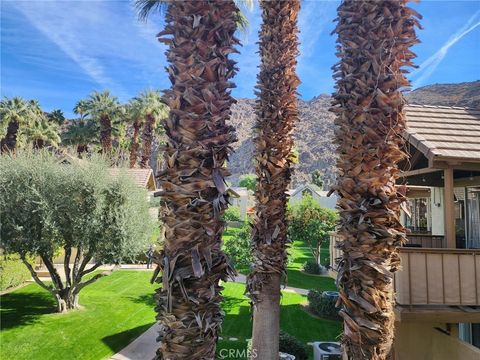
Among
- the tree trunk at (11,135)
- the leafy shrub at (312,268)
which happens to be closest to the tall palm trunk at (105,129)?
the tree trunk at (11,135)

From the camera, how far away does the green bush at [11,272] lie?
605 inches

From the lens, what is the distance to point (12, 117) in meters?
28.2

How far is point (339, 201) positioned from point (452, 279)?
3922mm

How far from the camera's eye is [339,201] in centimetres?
474

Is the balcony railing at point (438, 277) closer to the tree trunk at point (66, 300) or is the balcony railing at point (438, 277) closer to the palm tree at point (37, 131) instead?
the tree trunk at point (66, 300)

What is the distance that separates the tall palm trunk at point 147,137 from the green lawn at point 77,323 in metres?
19.3

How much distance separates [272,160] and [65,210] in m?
9.19

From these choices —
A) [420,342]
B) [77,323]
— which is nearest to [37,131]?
[77,323]

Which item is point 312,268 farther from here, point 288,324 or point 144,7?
point 144,7

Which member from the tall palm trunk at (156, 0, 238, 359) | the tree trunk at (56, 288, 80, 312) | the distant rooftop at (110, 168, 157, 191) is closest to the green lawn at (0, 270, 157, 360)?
the tree trunk at (56, 288, 80, 312)

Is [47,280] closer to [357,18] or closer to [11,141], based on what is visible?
[11,141]

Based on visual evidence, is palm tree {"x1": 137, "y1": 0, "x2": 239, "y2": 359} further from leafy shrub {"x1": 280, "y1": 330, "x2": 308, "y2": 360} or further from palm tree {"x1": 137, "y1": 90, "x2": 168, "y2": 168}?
palm tree {"x1": 137, "y1": 90, "x2": 168, "y2": 168}

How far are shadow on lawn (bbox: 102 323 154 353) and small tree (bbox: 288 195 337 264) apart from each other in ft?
44.8

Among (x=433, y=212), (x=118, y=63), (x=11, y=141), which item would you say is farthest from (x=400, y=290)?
(x=11, y=141)
